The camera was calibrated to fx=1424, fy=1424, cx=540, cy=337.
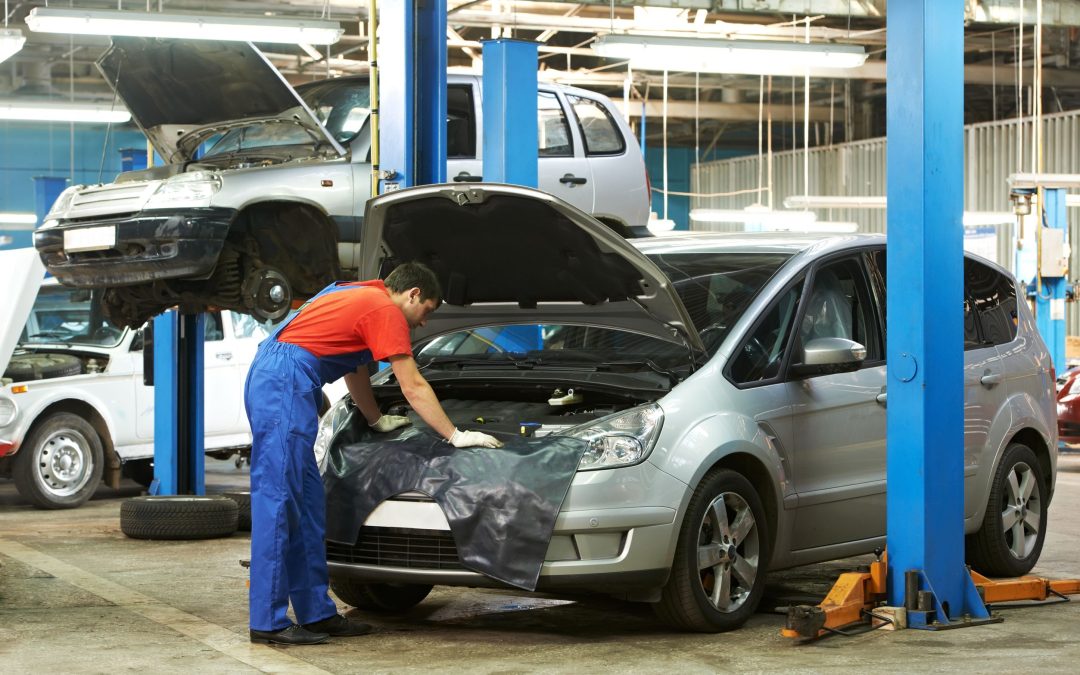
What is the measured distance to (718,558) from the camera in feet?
17.9

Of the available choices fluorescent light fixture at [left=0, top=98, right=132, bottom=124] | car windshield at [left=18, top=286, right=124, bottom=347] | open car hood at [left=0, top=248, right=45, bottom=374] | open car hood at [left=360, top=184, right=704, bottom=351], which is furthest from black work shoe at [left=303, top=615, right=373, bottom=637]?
fluorescent light fixture at [left=0, top=98, right=132, bottom=124]

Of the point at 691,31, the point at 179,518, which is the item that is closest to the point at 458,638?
the point at 179,518

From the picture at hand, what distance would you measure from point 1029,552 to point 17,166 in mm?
28757

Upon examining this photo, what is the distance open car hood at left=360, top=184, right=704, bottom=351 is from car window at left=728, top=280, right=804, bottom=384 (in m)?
0.20

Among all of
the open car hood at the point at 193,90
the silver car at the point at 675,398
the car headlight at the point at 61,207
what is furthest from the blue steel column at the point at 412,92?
the car headlight at the point at 61,207

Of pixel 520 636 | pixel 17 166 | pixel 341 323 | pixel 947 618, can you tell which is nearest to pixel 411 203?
pixel 341 323

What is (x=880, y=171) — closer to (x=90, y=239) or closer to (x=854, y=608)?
(x=90, y=239)

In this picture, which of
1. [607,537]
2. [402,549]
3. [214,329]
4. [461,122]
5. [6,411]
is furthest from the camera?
[214,329]

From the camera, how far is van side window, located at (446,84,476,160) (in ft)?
32.8

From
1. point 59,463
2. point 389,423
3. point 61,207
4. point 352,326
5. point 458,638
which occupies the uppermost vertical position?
point 61,207

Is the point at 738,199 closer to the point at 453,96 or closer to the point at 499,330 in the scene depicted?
the point at 453,96

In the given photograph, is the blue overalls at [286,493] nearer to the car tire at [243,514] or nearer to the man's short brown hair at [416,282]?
the man's short brown hair at [416,282]

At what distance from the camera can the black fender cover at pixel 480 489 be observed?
5.15 metres

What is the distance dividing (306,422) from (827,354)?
2097 millimetres
